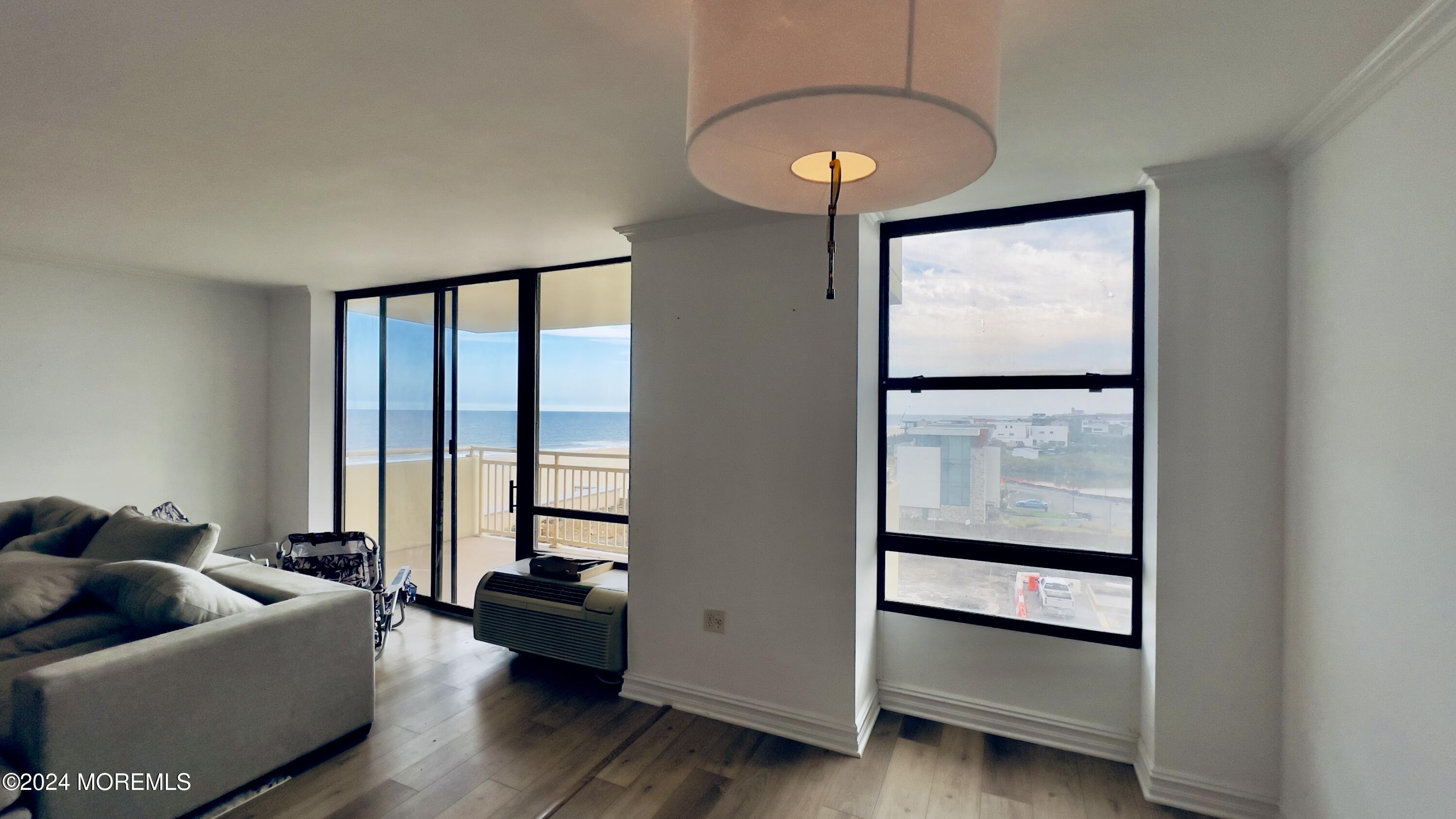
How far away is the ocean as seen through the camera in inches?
146

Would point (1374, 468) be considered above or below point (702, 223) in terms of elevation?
below

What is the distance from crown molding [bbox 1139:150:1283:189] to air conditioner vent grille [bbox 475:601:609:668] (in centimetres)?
294

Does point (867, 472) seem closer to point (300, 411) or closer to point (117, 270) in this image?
point (300, 411)

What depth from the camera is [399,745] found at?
250cm

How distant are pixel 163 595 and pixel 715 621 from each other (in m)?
2.06

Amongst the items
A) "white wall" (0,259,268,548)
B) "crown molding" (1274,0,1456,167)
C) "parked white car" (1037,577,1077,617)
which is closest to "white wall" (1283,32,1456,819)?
"crown molding" (1274,0,1456,167)

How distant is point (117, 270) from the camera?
387cm

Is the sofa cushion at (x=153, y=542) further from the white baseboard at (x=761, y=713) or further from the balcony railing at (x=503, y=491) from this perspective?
the white baseboard at (x=761, y=713)

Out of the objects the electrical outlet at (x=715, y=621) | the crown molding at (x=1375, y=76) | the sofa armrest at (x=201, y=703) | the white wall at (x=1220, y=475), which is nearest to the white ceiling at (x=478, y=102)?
the crown molding at (x=1375, y=76)

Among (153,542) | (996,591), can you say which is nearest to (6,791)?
(153,542)

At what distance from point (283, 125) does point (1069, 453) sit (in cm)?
306

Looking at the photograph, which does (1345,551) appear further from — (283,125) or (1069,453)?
(283,125)

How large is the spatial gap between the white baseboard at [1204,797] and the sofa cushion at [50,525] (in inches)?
185

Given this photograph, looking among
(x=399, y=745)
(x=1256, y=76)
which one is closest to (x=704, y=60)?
(x=1256, y=76)
